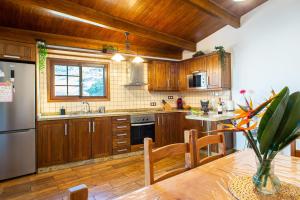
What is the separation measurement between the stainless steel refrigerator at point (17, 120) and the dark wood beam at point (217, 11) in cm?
295

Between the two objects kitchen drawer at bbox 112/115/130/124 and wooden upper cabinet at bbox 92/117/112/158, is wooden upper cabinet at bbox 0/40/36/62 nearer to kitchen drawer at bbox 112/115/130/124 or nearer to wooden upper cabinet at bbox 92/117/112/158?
wooden upper cabinet at bbox 92/117/112/158

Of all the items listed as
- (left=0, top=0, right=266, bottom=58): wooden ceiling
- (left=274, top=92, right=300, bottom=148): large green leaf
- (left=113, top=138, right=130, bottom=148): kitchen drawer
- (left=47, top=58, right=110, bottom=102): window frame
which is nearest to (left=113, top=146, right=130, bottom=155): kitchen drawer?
(left=113, top=138, right=130, bottom=148): kitchen drawer

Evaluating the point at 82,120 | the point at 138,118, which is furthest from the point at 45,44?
the point at 138,118

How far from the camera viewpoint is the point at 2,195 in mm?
2332

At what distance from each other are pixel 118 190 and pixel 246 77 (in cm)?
328

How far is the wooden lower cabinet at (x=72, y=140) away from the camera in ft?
9.89

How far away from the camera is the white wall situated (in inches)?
124

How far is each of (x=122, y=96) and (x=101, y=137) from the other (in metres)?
1.25

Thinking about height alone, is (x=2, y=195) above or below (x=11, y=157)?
below

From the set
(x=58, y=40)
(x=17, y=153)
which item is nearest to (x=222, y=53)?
(x=58, y=40)

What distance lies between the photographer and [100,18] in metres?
3.08

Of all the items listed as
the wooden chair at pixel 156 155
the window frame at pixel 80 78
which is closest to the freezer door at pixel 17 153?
the window frame at pixel 80 78

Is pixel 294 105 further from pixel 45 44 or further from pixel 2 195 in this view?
pixel 45 44

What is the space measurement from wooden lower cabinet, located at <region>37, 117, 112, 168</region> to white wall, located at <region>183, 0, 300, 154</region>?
287 centimetres
